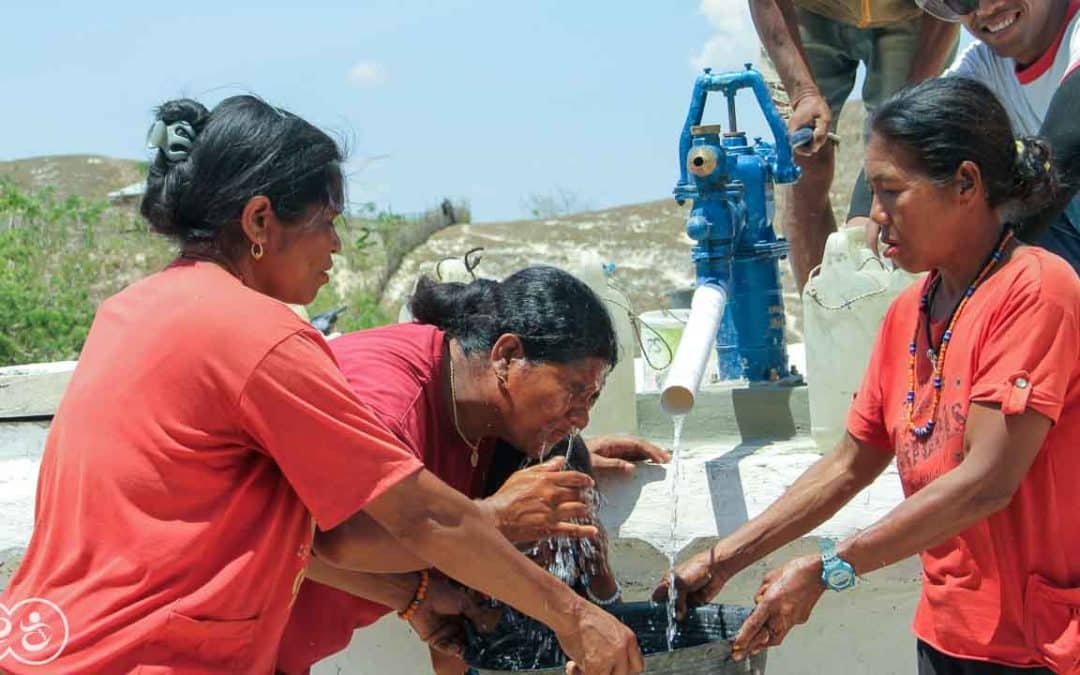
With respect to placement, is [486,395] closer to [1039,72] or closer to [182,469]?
[182,469]

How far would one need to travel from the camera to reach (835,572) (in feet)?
8.43

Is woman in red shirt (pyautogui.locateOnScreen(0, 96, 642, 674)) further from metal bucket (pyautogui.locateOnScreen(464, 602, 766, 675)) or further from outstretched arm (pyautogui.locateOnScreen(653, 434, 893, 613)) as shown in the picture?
outstretched arm (pyautogui.locateOnScreen(653, 434, 893, 613))

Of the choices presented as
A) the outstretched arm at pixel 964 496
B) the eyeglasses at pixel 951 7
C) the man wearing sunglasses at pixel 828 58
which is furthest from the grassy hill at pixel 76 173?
the outstretched arm at pixel 964 496

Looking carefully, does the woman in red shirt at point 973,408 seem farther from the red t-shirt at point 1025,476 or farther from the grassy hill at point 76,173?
the grassy hill at point 76,173

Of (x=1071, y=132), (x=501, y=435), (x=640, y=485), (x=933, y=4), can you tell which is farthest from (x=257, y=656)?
(x=933, y=4)

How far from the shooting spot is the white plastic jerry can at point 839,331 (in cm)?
365

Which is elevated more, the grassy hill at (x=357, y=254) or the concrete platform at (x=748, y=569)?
the concrete platform at (x=748, y=569)

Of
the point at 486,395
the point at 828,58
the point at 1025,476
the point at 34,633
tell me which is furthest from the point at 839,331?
the point at 34,633

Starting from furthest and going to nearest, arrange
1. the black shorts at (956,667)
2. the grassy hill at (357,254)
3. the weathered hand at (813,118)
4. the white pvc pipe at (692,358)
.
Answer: the grassy hill at (357,254) < the weathered hand at (813,118) < the white pvc pipe at (692,358) < the black shorts at (956,667)

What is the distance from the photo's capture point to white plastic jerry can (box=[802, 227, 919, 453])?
3.65 m

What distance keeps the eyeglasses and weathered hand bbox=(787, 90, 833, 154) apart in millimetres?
869

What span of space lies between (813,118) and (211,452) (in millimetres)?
2798

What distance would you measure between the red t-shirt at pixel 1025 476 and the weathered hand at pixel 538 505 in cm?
69

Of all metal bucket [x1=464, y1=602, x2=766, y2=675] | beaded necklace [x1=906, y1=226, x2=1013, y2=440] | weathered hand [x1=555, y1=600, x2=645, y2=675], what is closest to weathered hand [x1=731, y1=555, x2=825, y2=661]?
metal bucket [x1=464, y1=602, x2=766, y2=675]
